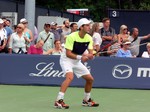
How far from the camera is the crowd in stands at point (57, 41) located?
673 inches

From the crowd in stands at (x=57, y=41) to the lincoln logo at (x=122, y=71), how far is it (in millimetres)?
513

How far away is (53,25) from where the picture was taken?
62.1 feet

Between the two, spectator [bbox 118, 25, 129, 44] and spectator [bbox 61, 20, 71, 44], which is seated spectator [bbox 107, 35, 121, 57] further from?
spectator [bbox 61, 20, 71, 44]

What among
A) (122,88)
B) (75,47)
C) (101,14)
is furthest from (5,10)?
(101,14)

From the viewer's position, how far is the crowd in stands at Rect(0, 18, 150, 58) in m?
17.1

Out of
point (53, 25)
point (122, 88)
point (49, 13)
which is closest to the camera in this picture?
point (122, 88)

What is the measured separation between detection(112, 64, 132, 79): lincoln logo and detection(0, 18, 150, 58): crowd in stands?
51cm

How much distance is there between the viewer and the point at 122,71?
1647cm

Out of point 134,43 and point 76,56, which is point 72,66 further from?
point 134,43

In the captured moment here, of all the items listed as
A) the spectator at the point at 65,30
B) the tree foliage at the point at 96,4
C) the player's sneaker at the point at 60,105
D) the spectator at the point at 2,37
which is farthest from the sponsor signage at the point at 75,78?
the tree foliage at the point at 96,4

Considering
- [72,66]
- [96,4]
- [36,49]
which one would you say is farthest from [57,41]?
[96,4]

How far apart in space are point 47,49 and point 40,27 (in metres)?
6.07

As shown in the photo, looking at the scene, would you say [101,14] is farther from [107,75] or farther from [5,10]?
[107,75]

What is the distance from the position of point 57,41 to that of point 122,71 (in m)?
2.09
